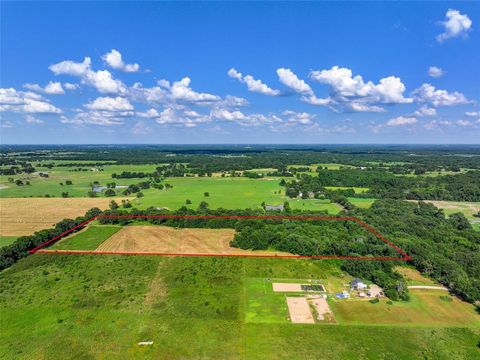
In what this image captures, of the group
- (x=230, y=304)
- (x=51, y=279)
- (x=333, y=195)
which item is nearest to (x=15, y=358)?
(x=51, y=279)

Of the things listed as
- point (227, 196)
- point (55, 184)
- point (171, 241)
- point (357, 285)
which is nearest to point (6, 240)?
point (171, 241)

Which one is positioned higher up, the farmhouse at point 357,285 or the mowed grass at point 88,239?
the mowed grass at point 88,239

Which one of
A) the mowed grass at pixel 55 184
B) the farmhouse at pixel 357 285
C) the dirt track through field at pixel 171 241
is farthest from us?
the mowed grass at pixel 55 184

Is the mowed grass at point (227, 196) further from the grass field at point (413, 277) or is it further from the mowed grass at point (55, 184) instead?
the grass field at point (413, 277)

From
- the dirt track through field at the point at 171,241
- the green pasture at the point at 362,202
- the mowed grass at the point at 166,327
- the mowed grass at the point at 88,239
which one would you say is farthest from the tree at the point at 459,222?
the mowed grass at the point at 88,239

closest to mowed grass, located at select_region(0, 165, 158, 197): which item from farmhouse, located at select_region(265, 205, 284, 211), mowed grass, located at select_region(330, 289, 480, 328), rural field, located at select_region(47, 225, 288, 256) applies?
rural field, located at select_region(47, 225, 288, 256)

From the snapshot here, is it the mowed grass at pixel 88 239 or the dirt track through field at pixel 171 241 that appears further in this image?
the mowed grass at pixel 88 239

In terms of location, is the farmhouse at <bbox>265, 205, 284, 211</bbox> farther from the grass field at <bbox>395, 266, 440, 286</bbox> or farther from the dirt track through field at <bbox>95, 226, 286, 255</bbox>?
the grass field at <bbox>395, 266, 440, 286</bbox>
